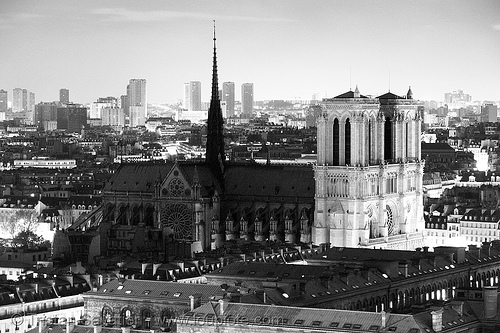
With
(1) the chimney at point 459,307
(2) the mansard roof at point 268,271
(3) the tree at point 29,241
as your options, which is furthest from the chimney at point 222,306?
(3) the tree at point 29,241

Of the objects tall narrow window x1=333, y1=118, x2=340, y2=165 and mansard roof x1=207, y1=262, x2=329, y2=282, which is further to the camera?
tall narrow window x1=333, y1=118, x2=340, y2=165

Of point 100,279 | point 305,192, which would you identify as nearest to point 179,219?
point 305,192

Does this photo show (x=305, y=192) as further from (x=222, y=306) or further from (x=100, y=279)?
(x=222, y=306)

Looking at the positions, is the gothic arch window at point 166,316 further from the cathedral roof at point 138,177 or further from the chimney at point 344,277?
the cathedral roof at point 138,177

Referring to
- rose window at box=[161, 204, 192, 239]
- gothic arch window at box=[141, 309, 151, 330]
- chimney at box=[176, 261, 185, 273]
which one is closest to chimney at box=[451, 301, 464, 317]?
gothic arch window at box=[141, 309, 151, 330]

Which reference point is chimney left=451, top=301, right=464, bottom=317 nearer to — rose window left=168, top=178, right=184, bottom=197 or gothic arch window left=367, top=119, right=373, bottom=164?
gothic arch window left=367, top=119, right=373, bottom=164

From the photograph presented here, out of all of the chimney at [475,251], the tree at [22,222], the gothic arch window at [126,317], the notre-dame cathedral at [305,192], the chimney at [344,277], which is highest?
the notre-dame cathedral at [305,192]
